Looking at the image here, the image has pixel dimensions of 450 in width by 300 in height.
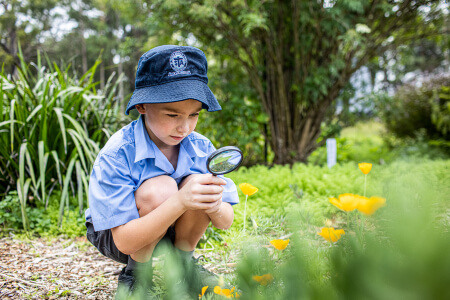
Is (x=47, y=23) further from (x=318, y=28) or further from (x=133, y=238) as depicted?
(x=133, y=238)

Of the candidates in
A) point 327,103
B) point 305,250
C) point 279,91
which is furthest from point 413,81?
point 305,250

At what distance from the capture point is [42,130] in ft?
7.94

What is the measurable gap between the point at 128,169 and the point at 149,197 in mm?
142

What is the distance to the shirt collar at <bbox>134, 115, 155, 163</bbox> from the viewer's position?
132cm

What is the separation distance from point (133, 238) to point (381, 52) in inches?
156

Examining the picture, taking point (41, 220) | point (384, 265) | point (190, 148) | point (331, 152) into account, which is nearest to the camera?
point (384, 265)

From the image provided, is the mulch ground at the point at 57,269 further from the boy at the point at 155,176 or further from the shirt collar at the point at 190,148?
the shirt collar at the point at 190,148

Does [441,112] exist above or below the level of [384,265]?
above

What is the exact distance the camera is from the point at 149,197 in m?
1.29

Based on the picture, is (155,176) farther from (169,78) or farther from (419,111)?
(419,111)

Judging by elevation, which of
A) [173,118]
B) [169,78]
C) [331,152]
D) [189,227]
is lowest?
[189,227]

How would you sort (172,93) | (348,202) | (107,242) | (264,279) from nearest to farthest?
(264,279), (348,202), (172,93), (107,242)

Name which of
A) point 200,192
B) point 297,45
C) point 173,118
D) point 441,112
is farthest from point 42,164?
point 441,112

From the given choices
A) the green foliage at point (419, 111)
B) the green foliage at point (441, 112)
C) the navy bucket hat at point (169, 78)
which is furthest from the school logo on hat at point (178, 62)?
the green foliage at point (419, 111)
